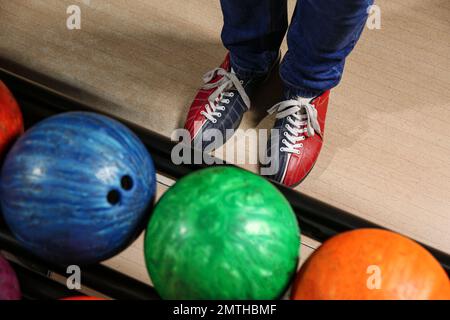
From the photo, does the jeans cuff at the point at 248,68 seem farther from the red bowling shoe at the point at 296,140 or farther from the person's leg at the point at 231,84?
the red bowling shoe at the point at 296,140

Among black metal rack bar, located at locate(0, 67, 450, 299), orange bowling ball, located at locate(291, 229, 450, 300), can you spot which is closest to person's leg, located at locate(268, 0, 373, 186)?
black metal rack bar, located at locate(0, 67, 450, 299)

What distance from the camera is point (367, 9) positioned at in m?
0.88

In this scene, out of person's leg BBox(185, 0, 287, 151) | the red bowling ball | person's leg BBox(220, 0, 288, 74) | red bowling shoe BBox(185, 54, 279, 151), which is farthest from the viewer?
red bowling shoe BBox(185, 54, 279, 151)

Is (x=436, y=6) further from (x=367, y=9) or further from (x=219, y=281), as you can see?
(x=219, y=281)

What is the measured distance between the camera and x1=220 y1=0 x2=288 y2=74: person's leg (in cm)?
105

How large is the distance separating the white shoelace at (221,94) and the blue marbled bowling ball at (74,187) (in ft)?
1.71

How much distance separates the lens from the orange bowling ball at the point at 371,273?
0.68 m

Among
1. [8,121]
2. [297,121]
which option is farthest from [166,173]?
[297,121]

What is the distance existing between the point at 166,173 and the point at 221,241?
363 mm

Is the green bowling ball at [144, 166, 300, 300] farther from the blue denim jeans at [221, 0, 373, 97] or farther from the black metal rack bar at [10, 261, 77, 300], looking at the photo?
the blue denim jeans at [221, 0, 373, 97]

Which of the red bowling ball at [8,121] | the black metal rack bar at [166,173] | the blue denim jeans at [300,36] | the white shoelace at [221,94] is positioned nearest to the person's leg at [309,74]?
the blue denim jeans at [300,36]

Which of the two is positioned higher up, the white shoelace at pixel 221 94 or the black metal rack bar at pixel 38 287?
the white shoelace at pixel 221 94

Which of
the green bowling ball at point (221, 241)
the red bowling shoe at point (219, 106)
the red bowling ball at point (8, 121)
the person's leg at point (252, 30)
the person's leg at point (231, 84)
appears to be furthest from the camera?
the red bowling shoe at point (219, 106)

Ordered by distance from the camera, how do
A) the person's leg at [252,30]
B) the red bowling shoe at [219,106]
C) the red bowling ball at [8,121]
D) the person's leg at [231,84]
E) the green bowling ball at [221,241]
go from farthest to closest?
the red bowling shoe at [219,106], the person's leg at [231,84], the person's leg at [252,30], the red bowling ball at [8,121], the green bowling ball at [221,241]
